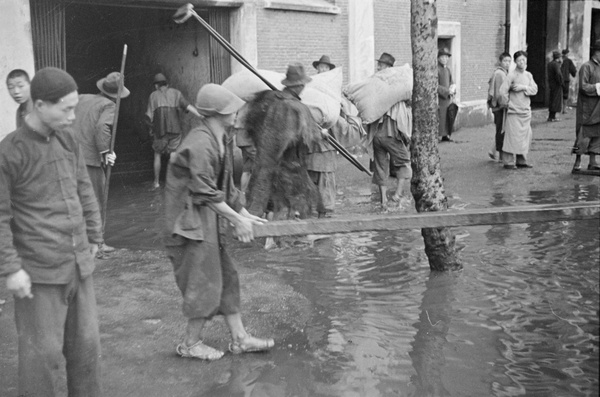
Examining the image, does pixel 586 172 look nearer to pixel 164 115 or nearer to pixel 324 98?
pixel 324 98

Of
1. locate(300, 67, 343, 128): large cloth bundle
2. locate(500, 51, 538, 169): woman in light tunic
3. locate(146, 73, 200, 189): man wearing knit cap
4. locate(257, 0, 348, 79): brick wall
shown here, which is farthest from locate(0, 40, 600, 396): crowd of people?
locate(257, 0, 348, 79): brick wall

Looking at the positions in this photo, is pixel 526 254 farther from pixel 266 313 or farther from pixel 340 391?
pixel 340 391

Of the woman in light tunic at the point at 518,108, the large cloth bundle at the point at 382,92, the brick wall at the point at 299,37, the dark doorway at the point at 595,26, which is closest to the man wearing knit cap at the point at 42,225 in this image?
the large cloth bundle at the point at 382,92

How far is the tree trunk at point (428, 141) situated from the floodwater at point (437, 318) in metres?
0.26

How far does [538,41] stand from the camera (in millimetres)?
25125

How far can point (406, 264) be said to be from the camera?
6965mm

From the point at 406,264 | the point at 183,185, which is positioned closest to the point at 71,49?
the point at 406,264

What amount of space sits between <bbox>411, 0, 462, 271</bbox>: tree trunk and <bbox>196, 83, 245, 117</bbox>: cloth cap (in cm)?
232

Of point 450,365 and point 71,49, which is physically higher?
point 71,49

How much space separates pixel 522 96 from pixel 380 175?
3907mm

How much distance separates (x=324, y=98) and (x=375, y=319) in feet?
9.70

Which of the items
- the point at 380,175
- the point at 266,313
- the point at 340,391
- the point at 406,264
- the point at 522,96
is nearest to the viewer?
the point at 340,391

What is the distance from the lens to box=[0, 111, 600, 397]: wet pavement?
14.4 ft

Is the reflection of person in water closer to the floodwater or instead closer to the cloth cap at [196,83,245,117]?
the floodwater
